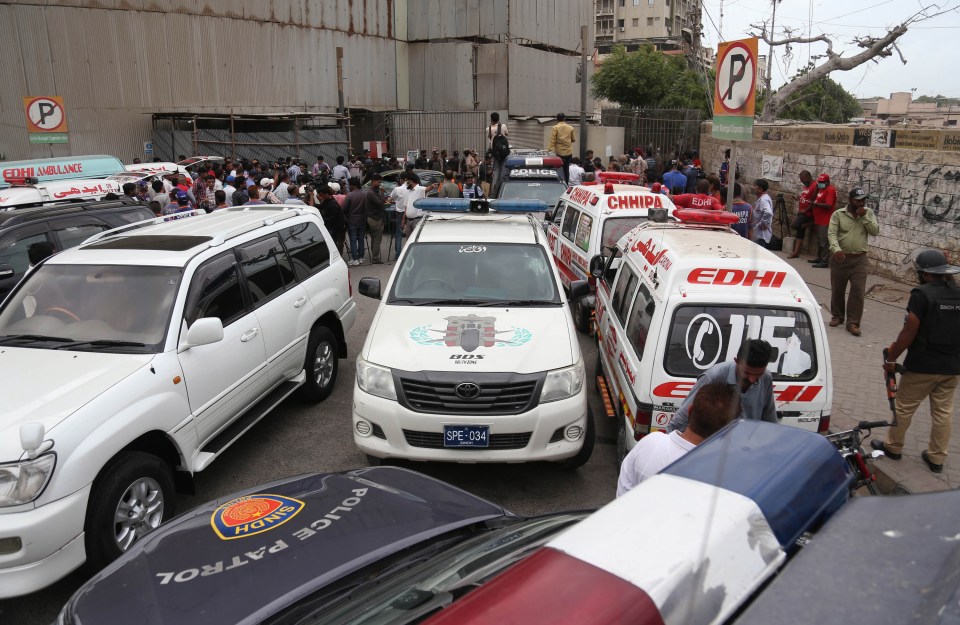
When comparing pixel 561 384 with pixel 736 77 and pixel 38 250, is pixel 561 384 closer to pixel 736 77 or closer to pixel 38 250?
pixel 736 77

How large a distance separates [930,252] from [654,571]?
16.1ft

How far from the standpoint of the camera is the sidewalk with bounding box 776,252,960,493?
5.46 m

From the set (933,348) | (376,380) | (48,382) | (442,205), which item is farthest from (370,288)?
(933,348)

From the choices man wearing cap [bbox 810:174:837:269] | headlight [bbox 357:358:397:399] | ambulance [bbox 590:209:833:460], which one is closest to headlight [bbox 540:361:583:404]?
ambulance [bbox 590:209:833:460]

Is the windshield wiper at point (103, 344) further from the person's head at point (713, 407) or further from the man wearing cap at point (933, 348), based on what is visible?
the man wearing cap at point (933, 348)

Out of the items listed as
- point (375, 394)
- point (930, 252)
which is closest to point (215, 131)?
point (375, 394)

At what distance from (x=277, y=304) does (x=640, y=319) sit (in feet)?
10.7

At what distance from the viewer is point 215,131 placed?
2472 cm

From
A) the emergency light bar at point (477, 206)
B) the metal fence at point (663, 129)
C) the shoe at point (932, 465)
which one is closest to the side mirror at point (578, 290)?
the emergency light bar at point (477, 206)

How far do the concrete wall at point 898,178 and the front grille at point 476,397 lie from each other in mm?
8733

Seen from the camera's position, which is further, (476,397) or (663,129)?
(663,129)

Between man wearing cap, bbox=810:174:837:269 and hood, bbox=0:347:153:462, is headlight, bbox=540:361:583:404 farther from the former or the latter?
man wearing cap, bbox=810:174:837:269

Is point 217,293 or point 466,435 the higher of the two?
point 217,293

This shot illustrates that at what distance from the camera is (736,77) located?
16.7ft
